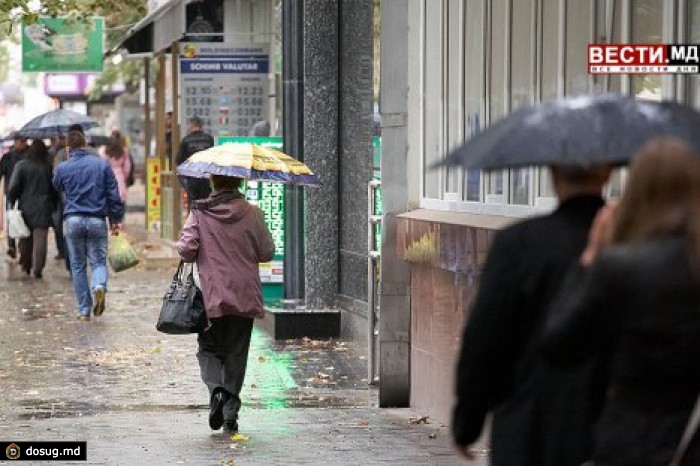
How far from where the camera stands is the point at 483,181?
10578 mm

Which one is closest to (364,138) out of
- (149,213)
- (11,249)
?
(11,249)

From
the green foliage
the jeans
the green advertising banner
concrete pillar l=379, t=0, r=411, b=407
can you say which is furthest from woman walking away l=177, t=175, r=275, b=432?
the green advertising banner

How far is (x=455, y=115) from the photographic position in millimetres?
11258

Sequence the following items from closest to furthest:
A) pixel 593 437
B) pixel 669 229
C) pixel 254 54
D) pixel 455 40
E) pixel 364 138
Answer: pixel 669 229
pixel 593 437
pixel 455 40
pixel 364 138
pixel 254 54

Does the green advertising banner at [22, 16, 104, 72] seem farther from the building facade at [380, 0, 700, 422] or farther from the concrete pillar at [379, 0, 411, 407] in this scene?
the building facade at [380, 0, 700, 422]

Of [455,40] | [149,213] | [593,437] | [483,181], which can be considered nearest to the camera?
[593,437]

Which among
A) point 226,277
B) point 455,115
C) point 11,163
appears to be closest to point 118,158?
point 11,163

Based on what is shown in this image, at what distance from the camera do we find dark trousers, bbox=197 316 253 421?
10.7m

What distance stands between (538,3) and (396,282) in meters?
2.71

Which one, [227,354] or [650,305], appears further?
[227,354]

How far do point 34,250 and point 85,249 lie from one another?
6.26 meters

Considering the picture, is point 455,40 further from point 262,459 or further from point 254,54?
point 254,54

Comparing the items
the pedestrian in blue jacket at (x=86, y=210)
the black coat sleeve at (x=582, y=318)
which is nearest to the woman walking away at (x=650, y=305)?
the black coat sleeve at (x=582, y=318)

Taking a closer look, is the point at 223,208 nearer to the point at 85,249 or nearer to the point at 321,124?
the point at 321,124
